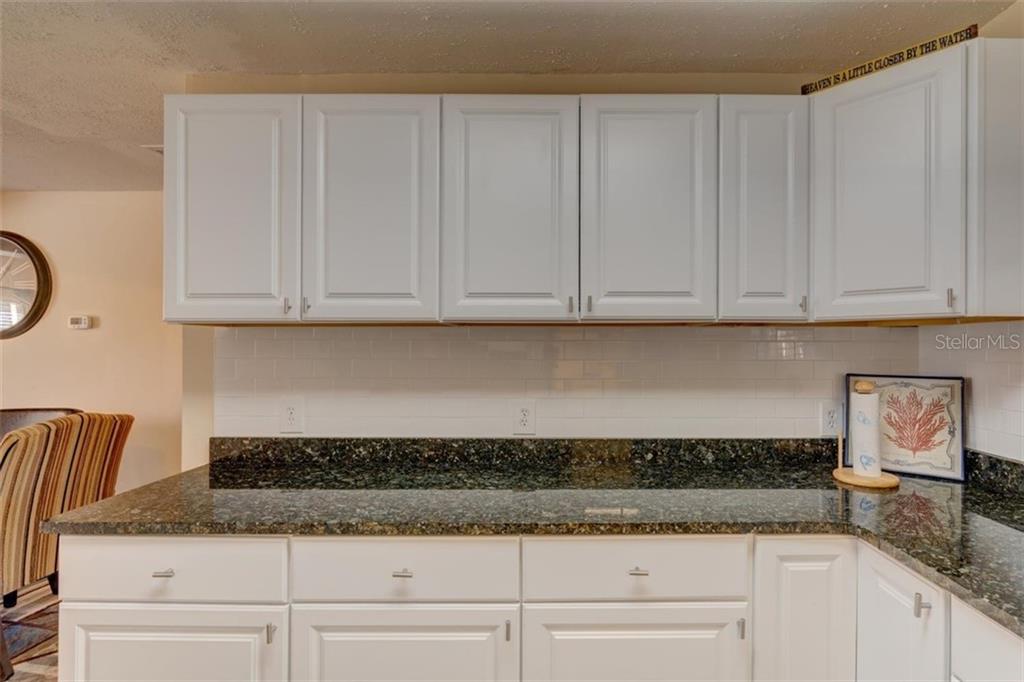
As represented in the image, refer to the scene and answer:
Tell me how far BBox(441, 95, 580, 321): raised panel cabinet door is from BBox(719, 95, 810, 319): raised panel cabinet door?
45 centimetres

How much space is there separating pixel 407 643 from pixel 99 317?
349cm

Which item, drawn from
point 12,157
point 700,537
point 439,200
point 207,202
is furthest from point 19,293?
point 700,537

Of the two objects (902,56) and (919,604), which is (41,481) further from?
(902,56)

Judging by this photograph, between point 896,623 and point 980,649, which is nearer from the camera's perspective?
point 980,649

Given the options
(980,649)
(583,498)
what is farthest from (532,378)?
(980,649)

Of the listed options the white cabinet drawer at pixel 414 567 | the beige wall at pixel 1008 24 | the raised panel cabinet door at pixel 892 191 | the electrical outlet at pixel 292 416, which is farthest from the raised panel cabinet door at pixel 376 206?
the beige wall at pixel 1008 24

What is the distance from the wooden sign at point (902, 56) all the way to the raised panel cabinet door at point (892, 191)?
0.02 meters

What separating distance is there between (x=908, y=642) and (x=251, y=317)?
6.02 ft

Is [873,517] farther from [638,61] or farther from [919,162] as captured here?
[638,61]

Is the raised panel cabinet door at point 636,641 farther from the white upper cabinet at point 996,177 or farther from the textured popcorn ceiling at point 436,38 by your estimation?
the textured popcorn ceiling at point 436,38

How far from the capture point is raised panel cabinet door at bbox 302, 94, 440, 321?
1.59 metres

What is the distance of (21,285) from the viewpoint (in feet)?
11.6

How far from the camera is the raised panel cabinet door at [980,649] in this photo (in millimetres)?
870

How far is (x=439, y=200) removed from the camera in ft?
5.23
